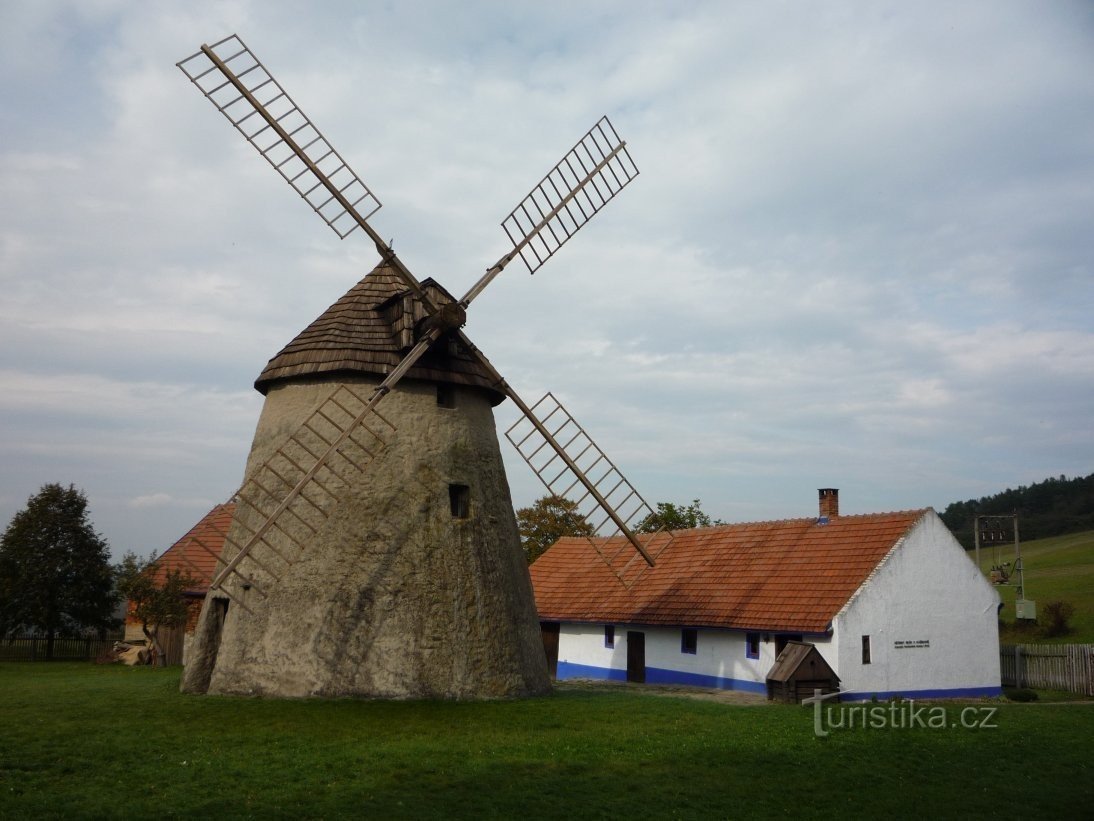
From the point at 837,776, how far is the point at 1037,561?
48.4m

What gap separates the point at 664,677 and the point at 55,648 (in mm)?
21972

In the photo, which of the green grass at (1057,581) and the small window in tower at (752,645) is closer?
the small window in tower at (752,645)

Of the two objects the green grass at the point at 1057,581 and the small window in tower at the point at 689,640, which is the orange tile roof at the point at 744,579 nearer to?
the small window in tower at the point at 689,640

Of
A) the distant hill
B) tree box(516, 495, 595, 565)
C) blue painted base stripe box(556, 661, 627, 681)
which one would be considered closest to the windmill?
blue painted base stripe box(556, 661, 627, 681)

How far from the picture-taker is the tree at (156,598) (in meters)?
27.2

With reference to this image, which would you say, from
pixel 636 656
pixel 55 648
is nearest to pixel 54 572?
pixel 55 648

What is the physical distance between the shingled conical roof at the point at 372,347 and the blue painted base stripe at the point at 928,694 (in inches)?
400

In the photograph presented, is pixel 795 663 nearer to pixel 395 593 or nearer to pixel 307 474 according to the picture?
pixel 395 593

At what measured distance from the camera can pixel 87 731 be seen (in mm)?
12578

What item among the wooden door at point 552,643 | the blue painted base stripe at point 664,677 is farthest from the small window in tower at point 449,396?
the wooden door at point 552,643

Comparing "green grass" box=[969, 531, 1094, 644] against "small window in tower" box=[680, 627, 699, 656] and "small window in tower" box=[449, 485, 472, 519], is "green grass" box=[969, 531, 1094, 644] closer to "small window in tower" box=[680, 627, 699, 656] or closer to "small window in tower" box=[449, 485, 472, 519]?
"small window in tower" box=[680, 627, 699, 656]

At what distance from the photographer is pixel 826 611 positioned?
20.5 metres

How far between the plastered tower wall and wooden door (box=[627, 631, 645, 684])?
8172 mm

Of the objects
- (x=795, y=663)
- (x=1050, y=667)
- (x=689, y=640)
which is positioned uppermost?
(x=689, y=640)
